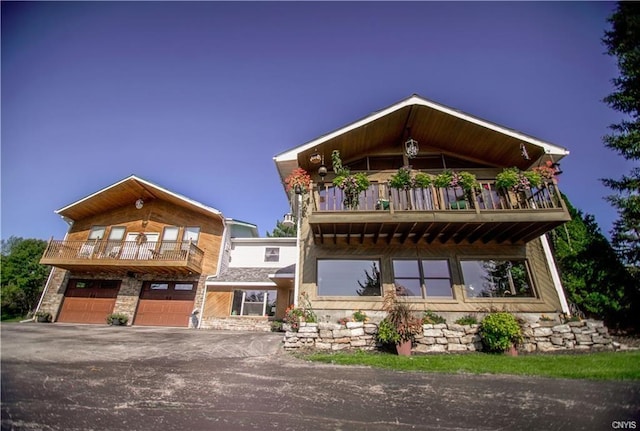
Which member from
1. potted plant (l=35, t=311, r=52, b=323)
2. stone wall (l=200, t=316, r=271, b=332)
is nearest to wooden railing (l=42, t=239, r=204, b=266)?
potted plant (l=35, t=311, r=52, b=323)

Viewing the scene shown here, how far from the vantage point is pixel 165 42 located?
786 cm

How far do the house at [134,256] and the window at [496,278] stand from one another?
1367 centimetres

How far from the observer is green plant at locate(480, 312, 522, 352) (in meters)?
7.17

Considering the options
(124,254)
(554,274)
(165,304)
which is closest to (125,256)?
(124,254)

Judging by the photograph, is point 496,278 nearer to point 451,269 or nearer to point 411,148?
point 451,269

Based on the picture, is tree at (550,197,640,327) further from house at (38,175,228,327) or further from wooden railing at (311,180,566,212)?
house at (38,175,228,327)

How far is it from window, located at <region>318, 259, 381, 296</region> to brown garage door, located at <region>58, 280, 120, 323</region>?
13932mm

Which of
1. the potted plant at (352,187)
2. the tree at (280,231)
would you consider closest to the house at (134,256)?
the potted plant at (352,187)

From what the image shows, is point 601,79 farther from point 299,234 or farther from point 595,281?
point 299,234

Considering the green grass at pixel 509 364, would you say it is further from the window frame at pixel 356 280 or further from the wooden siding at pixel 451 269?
the window frame at pixel 356 280

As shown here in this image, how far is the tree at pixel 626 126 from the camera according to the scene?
31.3 feet

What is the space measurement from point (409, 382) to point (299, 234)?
20.8 feet

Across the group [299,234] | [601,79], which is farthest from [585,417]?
[601,79]

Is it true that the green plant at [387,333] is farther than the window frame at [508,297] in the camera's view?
No
